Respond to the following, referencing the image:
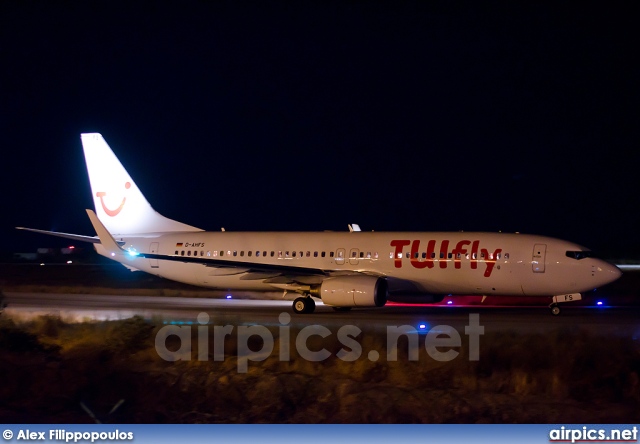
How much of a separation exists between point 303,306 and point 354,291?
101 inches

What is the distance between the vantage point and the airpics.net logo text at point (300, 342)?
16.6m

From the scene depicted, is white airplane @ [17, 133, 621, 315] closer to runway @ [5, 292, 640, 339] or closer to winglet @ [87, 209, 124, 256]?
winglet @ [87, 209, 124, 256]

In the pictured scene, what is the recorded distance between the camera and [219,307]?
95.7 ft

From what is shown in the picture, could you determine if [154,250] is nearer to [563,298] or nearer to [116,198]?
[116,198]

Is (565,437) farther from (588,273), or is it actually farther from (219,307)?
(219,307)

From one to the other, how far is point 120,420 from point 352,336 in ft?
24.2

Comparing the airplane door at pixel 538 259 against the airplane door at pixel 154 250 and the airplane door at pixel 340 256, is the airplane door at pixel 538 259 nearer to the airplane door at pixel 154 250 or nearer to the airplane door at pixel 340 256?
the airplane door at pixel 340 256

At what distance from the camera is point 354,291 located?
25.9 meters

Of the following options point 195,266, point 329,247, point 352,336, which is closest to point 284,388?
point 352,336

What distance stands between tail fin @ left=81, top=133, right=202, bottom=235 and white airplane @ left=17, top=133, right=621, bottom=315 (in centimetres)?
5

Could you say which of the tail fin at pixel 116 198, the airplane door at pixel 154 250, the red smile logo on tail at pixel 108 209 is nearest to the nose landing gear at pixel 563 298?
the tail fin at pixel 116 198

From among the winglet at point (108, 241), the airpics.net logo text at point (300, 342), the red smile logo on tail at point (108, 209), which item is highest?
the red smile logo on tail at point (108, 209)

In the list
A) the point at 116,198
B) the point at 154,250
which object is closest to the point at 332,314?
the point at 154,250

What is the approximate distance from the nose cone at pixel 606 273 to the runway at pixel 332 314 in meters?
1.06
